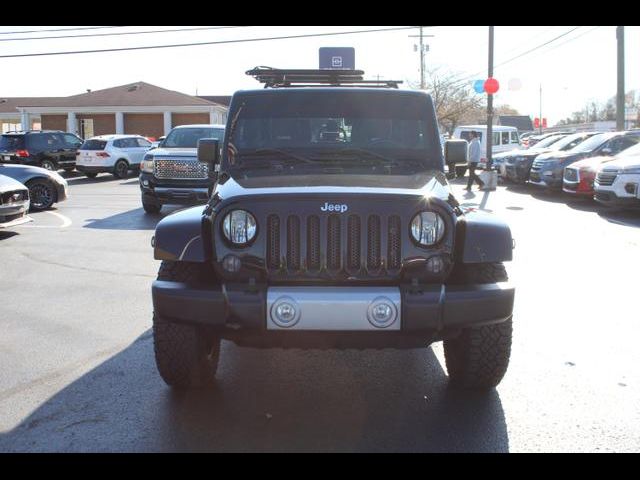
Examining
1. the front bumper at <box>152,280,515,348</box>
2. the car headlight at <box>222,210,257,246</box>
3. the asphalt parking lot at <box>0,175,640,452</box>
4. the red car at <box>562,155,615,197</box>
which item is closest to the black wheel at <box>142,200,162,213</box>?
the asphalt parking lot at <box>0,175,640,452</box>

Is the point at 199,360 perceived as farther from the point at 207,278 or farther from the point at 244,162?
the point at 244,162

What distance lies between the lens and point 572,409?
3.94m

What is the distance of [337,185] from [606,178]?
35.1 feet

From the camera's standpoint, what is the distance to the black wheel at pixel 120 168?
26.5 meters

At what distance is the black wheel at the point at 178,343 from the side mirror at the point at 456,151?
2.34 meters

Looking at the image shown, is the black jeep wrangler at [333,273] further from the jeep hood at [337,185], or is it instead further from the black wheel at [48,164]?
the black wheel at [48,164]

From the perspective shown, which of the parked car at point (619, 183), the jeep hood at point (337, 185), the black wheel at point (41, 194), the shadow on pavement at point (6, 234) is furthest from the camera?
the black wheel at point (41, 194)

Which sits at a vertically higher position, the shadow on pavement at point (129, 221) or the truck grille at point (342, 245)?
the truck grille at point (342, 245)

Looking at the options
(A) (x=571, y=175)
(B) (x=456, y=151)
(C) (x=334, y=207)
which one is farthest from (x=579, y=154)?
(C) (x=334, y=207)

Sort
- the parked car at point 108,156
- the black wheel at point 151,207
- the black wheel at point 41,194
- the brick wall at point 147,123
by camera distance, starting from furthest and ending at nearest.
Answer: the brick wall at point 147,123
the parked car at point 108,156
the black wheel at point 41,194
the black wheel at point 151,207

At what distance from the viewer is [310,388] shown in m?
4.36

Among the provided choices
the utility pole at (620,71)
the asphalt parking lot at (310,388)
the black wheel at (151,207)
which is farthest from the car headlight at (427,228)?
the utility pole at (620,71)

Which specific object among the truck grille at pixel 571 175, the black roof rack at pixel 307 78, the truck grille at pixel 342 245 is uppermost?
the black roof rack at pixel 307 78
